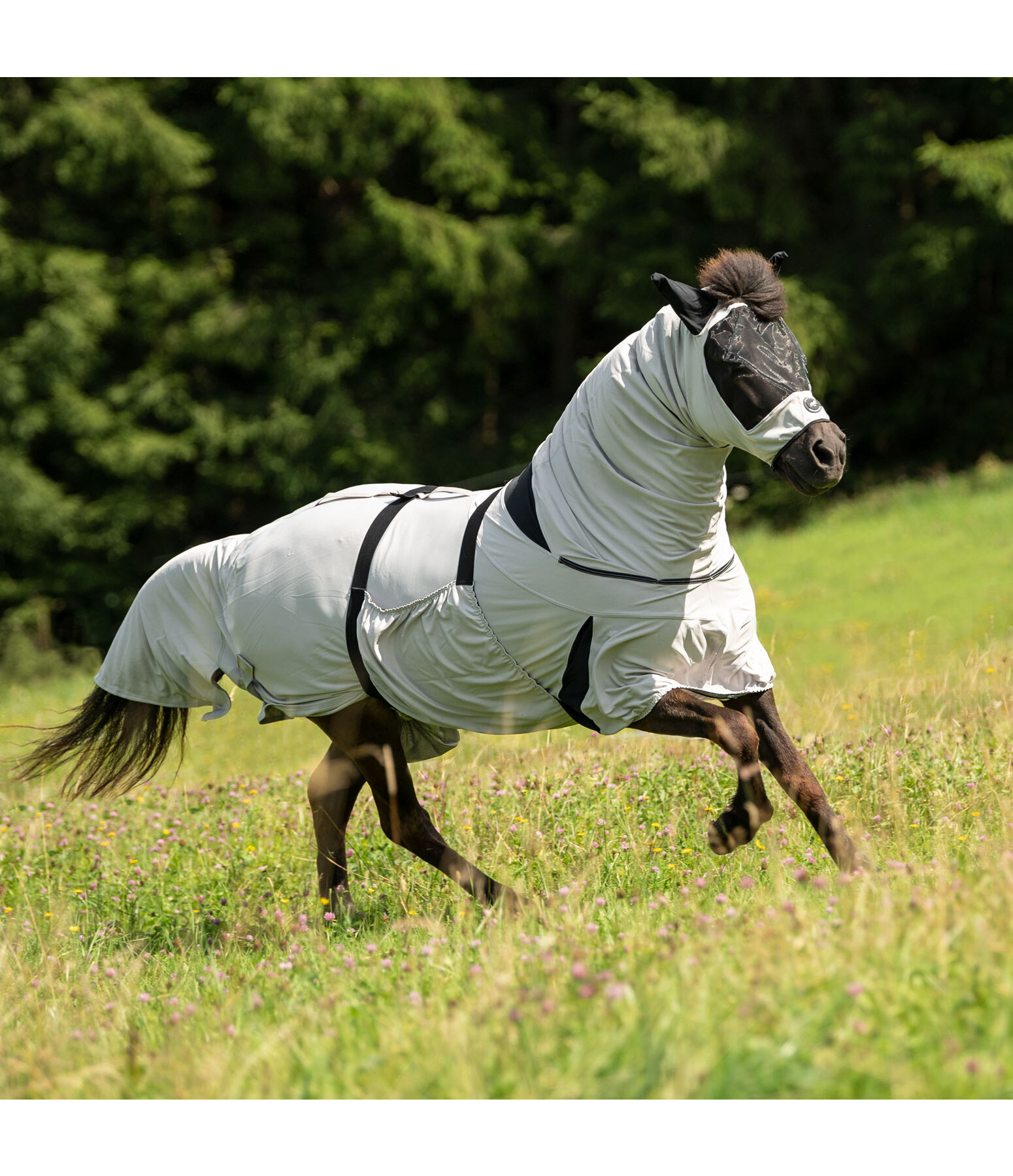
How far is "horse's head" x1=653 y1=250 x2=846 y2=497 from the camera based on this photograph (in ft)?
12.8

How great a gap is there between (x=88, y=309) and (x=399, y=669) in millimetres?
18938

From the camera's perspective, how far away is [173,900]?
17.5 ft

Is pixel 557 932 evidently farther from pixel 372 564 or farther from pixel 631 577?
pixel 372 564

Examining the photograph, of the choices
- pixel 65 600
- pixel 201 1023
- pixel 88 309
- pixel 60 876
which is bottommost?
pixel 65 600

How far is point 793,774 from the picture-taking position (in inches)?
166

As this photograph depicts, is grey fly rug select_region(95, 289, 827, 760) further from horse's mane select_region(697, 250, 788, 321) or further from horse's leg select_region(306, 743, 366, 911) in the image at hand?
horse's leg select_region(306, 743, 366, 911)

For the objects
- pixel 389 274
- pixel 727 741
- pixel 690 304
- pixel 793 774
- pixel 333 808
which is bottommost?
pixel 333 808

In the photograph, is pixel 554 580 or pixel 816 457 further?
pixel 554 580

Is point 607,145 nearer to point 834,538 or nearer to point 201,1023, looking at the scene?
point 834,538

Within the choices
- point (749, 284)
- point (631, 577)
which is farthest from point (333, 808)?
point (749, 284)

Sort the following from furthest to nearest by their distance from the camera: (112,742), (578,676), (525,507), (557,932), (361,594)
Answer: (112,742)
(361,594)
(525,507)
(578,676)
(557,932)

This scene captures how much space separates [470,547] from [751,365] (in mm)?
1289

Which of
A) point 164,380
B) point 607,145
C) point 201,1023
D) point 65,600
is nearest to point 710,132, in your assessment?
point 607,145

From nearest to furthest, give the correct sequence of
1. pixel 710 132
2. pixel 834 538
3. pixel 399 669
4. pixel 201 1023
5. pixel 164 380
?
1. pixel 201 1023
2. pixel 399 669
3. pixel 834 538
4. pixel 710 132
5. pixel 164 380
